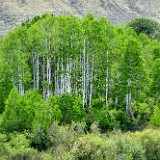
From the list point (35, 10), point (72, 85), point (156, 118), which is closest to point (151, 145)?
point (156, 118)

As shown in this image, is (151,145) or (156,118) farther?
(156,118)

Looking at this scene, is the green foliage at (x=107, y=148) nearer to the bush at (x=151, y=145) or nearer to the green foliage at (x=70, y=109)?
the bush at (x=151, y=145)

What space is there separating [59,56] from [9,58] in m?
7.08

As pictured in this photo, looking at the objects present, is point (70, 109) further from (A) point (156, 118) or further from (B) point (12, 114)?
(A) point (156, 118)

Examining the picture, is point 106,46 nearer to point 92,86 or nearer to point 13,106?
point 92,86

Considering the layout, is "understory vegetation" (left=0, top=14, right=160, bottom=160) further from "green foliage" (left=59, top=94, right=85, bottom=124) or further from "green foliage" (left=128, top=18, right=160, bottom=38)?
"green foliage" (left=128, top=18, right=160, bottom=38)

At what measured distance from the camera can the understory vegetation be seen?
6147 centimetres

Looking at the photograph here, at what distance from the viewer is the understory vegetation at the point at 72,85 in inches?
2420

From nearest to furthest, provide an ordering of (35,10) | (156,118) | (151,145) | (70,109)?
(151,145) → (156,118) → (70,109) → (35,10)

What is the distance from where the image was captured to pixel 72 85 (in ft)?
233

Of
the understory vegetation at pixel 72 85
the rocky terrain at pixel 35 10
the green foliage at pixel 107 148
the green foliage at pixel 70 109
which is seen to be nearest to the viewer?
the green foliage at pixel 107 148

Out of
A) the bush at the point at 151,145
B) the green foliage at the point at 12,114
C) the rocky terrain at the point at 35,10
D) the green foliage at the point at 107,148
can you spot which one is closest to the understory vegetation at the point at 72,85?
the green foliage at the point at 12,114

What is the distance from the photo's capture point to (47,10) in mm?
188000

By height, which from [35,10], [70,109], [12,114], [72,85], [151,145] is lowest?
[151,145]
